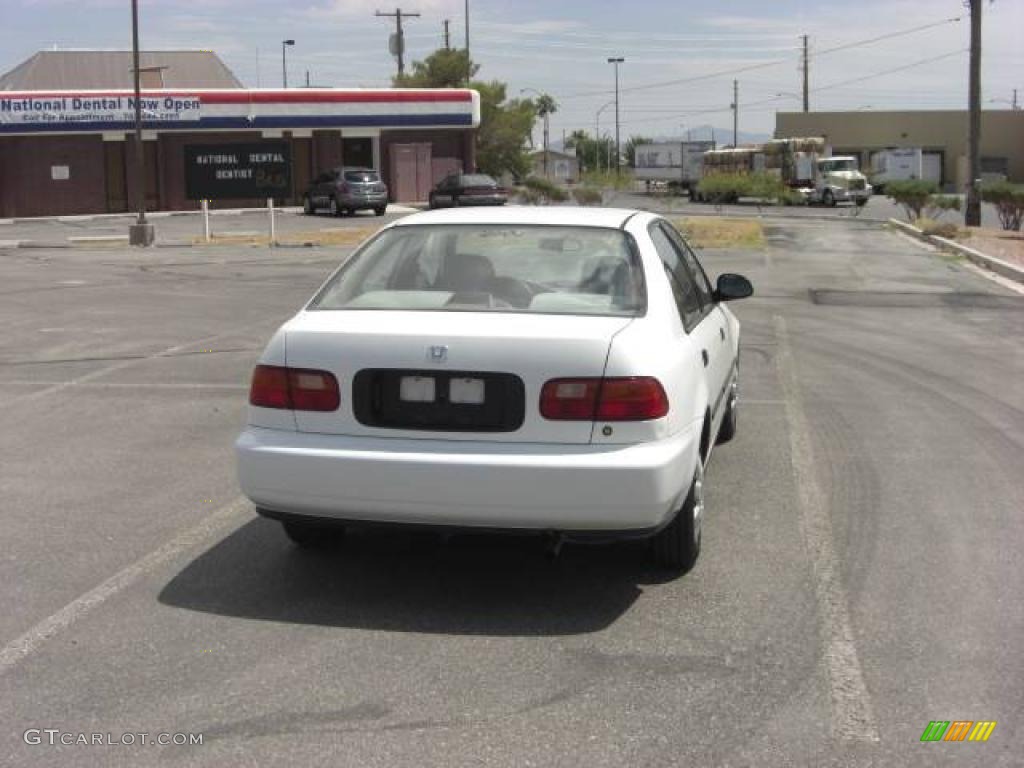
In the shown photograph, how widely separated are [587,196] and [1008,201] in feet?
46.7

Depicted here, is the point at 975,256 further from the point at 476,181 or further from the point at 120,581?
the point at 476,181

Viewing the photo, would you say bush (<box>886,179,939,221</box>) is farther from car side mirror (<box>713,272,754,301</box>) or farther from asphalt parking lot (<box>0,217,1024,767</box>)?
car side mirror (<box>713,272,754,301</box>)

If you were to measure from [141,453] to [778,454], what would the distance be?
3.93 metres

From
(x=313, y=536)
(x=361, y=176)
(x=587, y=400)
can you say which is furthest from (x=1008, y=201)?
(x=587, y=400)

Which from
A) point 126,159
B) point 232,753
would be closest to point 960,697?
point 232,753

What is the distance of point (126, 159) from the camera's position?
4478cm

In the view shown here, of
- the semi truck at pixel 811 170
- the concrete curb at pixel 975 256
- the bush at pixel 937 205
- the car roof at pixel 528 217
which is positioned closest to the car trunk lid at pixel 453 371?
the car roof at pixel 528 217

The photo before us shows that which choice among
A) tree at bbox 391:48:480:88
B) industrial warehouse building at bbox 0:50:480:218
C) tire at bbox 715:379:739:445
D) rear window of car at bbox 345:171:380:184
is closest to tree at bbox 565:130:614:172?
tree at bbox 391:48:480:88

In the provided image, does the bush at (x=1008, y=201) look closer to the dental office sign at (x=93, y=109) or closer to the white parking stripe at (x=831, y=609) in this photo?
the white parking stripe at (x=831, y=609)

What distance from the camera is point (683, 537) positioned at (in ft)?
16.6

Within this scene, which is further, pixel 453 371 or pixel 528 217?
pixel 528 217

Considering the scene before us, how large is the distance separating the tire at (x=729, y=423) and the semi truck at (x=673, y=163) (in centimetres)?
5808

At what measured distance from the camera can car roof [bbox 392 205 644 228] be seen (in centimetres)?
558

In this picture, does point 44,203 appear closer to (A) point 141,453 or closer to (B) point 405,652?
(A) point 141,453
